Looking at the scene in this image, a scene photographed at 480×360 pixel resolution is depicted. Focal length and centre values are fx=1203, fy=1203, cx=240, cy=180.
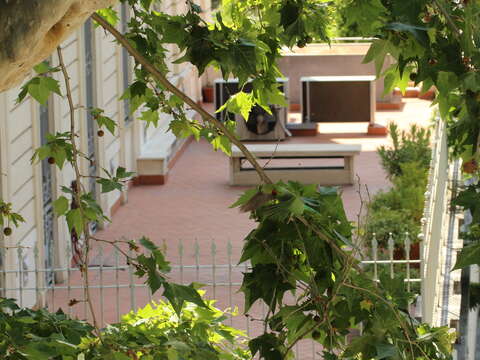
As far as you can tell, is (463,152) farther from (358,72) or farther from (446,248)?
(358,72)

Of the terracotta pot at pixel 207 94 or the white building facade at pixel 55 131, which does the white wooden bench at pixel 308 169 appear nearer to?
the white building facade at pixel 55 131

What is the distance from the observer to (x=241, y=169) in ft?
66.4

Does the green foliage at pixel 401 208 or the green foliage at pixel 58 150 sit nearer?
the green foliage at pixel 58 150

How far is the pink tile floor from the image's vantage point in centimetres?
1372

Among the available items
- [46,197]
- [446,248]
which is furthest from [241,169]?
[446,248]

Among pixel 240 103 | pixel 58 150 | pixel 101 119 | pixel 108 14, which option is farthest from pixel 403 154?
pixel 58 150

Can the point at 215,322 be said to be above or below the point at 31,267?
above

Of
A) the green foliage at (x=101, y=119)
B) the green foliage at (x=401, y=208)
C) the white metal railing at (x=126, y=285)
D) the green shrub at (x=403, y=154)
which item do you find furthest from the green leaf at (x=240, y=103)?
the green shrub at (x=403, y=154)

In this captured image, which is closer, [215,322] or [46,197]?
[215,322]

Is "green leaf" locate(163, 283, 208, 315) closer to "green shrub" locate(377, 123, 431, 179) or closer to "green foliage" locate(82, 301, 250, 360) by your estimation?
"green foliage" locate(82, 301, 250, 360)

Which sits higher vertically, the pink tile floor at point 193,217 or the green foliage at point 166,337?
the green foliage at point 166,337

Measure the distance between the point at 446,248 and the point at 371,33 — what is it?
24.3 feet

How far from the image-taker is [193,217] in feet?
59.4

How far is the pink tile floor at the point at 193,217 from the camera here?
45.0 feet
